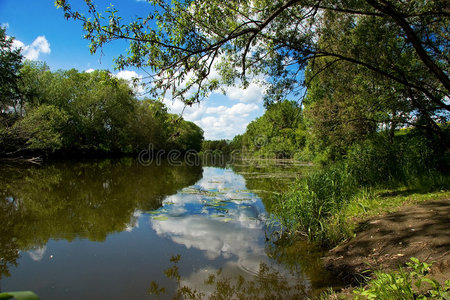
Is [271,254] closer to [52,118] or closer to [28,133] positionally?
[28,133]

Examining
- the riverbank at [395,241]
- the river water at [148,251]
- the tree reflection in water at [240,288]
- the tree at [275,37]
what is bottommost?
the tree reflection in water at [240,288]

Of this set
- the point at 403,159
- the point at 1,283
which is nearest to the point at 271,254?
the point at 1,283

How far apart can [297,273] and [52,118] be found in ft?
105

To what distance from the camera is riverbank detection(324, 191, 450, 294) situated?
170 inches

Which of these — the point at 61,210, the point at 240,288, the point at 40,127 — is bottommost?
the point at 240,288

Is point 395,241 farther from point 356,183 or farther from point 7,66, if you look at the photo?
point 7,66

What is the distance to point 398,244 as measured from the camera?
4.99m

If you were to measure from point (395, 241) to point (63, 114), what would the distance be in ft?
121

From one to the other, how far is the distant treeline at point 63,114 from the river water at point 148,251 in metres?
7.50

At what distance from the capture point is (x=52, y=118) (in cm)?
2906

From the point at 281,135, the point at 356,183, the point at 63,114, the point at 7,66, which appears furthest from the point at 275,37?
the point at 281,135

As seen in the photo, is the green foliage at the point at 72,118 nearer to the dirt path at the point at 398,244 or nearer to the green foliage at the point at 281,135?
the green foliage at the point at 281,135

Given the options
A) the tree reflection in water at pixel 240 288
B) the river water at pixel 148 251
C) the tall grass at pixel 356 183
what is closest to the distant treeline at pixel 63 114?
the river water at pixel 148 251

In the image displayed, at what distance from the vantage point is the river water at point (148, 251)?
4812 mm
